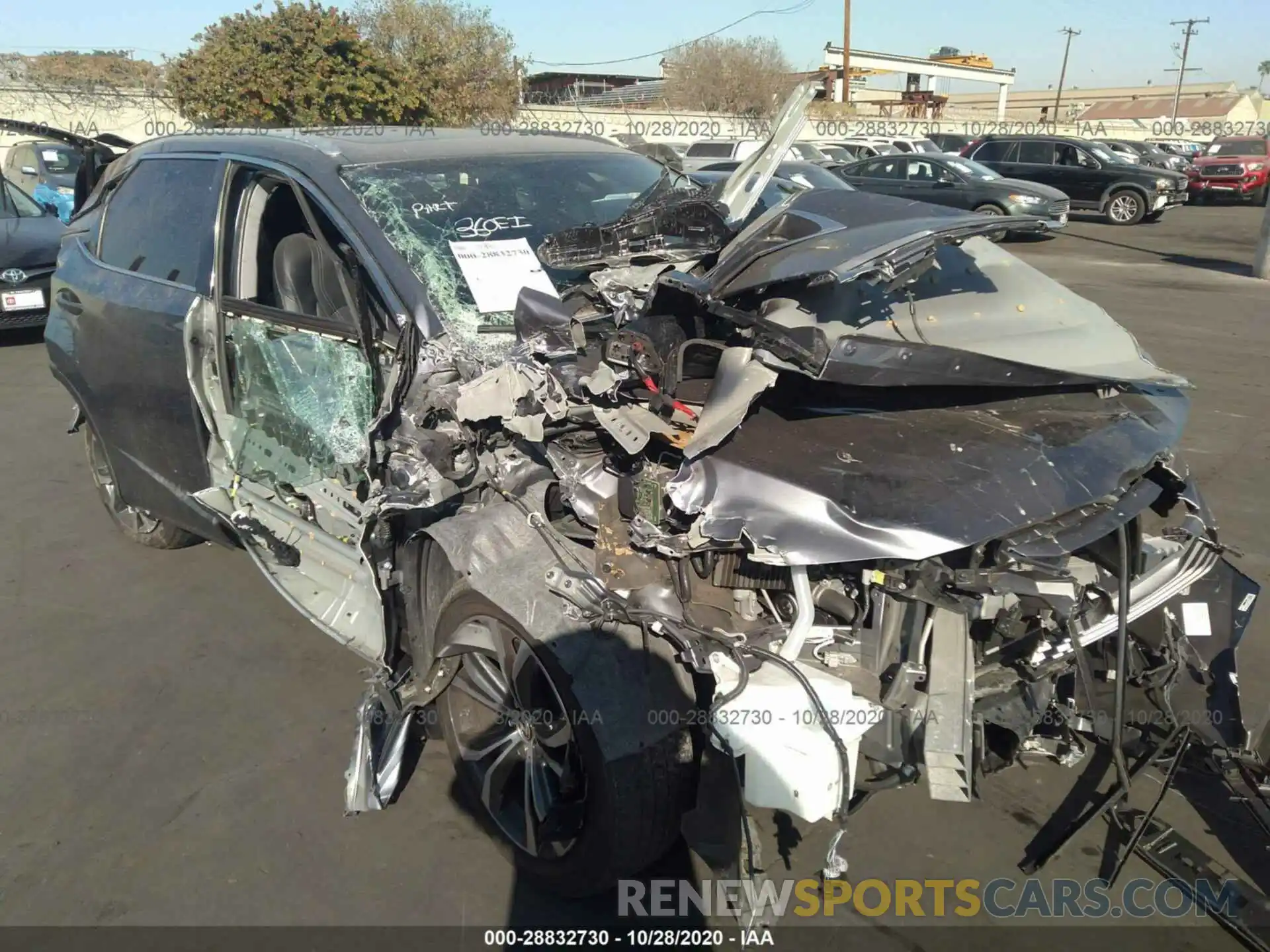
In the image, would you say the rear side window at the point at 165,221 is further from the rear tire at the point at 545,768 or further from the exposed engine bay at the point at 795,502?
the rear tire at the point at 545,768

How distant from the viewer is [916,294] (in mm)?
3066

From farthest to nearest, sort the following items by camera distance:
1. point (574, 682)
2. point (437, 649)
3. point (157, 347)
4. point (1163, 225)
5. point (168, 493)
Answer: point (1163, 225), point (168, 493), point (157, 347), point (437, 649), point (574, 682)

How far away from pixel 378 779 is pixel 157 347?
209 centimetres

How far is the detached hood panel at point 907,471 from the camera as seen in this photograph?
6.86 ft

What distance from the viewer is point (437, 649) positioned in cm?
272

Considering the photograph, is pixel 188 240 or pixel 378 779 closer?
pixel 378 779

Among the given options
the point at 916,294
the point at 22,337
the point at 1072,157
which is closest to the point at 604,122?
the point at 1072,157

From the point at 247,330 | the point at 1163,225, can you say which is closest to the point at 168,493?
the point at 247,330

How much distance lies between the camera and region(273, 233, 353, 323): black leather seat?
329 centimetres

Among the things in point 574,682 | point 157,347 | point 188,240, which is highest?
point 188,240

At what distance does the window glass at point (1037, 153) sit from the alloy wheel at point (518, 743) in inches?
824

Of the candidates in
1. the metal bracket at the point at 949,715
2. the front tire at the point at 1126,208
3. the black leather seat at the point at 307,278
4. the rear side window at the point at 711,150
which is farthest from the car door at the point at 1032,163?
the metal bracket at the point at 949,715

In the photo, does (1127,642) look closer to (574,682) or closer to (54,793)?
(574,682)

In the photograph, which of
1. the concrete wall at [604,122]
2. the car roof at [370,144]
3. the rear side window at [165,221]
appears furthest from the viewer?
the concrete wall at [604,122]
